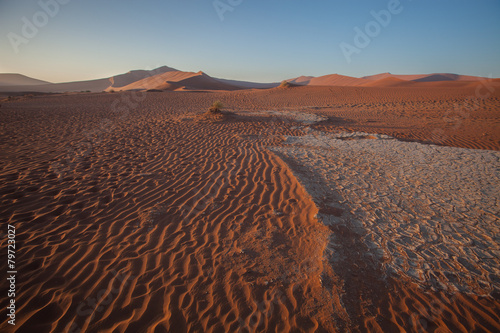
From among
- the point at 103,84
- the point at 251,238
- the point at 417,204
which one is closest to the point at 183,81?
the point at 251,238

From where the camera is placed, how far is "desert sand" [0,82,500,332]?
7.02 ft

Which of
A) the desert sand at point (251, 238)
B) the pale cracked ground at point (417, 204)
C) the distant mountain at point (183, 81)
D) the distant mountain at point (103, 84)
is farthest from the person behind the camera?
the distant mountain at point (103, 84)

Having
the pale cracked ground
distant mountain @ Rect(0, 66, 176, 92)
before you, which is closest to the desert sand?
the pale cracked ground

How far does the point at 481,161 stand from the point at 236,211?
6897mm

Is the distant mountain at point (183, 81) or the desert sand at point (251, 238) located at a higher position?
the distant mountain at point (183, 81)

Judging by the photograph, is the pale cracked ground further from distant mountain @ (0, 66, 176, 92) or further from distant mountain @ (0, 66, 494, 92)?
distant mountain @ (0, 66, 176, 92)

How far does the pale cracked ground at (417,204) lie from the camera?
8.61 feet

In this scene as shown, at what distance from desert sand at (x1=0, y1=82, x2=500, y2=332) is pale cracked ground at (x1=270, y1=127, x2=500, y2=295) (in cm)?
3

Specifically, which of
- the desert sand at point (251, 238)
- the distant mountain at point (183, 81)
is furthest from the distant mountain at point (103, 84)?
the desert sand at point (251, 238)

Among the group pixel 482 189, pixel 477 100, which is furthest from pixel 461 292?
pixel 477 100

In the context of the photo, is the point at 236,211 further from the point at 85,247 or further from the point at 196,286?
the point at 85,247

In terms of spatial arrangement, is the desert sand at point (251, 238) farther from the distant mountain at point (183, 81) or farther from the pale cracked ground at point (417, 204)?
the distant mountain at point (183, 81)

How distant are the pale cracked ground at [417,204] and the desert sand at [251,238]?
0.03 m

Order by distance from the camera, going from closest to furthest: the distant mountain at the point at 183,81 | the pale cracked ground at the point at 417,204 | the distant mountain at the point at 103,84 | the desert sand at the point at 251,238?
the desert sand at the point at 251,238
the pale cracked ground at the point at 417,204
the distant mountain at the point at 183,81
the distant mountain at the point at 103,84
